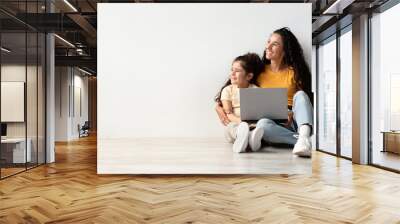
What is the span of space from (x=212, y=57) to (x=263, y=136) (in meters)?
1.31

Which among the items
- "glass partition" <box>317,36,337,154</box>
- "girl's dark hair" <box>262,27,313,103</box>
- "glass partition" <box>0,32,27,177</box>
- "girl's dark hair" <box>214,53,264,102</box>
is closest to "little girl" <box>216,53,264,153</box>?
"girl's dark hair" <box>214,53,264,102</box>

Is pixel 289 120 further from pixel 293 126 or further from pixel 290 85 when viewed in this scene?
pixel 290 85

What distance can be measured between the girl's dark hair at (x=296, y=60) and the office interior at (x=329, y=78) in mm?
1232

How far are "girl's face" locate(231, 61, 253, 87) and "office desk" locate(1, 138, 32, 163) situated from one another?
11.7 ft

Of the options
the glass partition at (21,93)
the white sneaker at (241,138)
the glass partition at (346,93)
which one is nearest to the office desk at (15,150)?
the glass partition at (21,93)

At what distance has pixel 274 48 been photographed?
578 centimetres

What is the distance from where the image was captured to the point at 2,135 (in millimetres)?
6195

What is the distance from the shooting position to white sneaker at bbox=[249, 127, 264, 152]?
556 cm

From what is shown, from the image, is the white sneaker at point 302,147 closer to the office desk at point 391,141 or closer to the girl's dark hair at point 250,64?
the girl's dark hair at point 250,64

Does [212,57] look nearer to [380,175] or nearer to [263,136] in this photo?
[263,136]

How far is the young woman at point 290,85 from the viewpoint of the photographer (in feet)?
18.4

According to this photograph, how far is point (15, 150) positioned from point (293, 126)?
444 centimetres

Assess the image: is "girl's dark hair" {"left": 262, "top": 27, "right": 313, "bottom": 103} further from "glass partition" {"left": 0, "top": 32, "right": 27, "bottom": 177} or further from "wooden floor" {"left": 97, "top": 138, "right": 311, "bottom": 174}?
"glass partition" {"left": 0, "top": 32, "right": 27, "bottom": 177}

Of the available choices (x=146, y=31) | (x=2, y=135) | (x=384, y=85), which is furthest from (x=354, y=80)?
(x=2, y=135)
